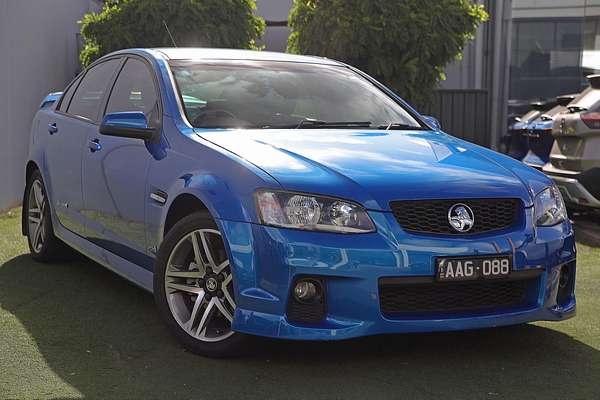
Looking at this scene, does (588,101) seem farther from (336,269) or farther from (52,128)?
(336,269)

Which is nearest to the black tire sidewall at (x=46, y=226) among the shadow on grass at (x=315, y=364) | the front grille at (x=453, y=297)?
the shadow on grass at (x=315, y=364)

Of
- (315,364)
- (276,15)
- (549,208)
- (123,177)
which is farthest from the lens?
(276,15)

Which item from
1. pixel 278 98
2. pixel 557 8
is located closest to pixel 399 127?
pixel 278 98

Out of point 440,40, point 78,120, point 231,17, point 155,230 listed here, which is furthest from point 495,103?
point 155,230

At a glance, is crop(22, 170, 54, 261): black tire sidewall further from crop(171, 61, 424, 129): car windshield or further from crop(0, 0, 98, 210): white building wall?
crop(0, 0, 98, 210): white building wall

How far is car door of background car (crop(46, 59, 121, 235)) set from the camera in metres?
5.72

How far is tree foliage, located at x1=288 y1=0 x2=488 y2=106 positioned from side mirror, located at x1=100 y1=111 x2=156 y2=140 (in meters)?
7.69

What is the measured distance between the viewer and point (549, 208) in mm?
4398

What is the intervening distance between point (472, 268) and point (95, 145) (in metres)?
2.49

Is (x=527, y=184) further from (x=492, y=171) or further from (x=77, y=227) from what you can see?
(x=77, y=227)

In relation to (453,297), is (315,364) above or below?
below

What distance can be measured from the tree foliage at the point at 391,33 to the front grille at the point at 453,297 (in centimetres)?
839

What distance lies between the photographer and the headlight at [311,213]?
12.8ft

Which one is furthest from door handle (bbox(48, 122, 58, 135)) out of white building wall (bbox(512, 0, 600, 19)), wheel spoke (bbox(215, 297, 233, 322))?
white building wall (bbox(512, 0, 600, 19))
